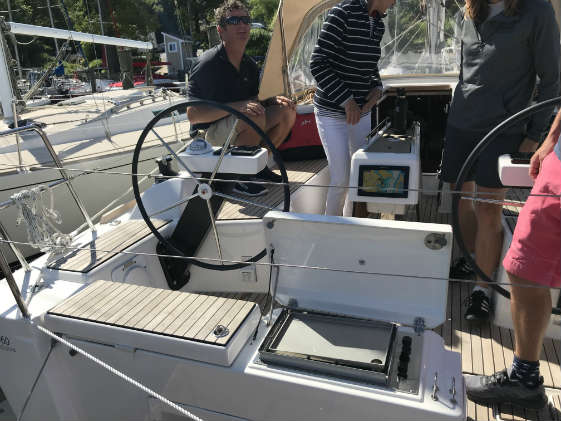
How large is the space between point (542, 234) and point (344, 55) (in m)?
1.24

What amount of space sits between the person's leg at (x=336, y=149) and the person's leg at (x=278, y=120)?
55 centimetres

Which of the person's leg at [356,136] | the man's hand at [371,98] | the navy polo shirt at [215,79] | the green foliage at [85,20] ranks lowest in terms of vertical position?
the person's leg at [356,136]

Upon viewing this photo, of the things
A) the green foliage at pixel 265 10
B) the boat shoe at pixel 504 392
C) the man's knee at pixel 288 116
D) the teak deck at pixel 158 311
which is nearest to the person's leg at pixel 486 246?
the boat shoe at pixel 504 392

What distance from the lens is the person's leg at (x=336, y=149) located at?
7.42 feet

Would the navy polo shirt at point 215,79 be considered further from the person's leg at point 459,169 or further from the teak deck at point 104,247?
the person's leg at point 459,169

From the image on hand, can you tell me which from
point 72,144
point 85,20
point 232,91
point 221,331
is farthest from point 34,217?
point 85,20

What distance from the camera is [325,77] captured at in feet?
7.04

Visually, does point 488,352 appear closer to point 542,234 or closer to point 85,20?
point 542,234

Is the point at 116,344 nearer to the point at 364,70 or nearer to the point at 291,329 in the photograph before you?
the point at 291,329

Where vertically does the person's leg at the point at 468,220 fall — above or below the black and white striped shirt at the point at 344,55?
below

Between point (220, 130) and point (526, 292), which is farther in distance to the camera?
point (220, 130)

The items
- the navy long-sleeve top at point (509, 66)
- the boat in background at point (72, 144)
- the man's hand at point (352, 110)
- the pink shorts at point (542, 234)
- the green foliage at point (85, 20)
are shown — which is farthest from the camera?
the green foliage at point (85, 20)

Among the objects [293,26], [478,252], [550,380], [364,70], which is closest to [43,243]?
[364,70]

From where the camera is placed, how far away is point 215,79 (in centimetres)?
253
